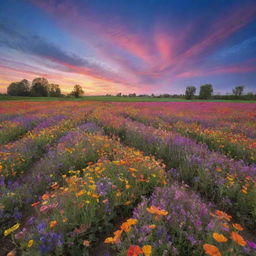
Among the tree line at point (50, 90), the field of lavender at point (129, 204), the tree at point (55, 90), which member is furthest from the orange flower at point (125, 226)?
the tree at point (55, 90)

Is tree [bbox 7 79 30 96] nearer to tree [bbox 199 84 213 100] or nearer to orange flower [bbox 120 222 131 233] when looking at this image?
orange flower [bbox 120 222 131 233]

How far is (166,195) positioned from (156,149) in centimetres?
288

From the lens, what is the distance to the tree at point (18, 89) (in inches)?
2889

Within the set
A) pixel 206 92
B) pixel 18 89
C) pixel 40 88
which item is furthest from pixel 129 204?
pixel 206 92

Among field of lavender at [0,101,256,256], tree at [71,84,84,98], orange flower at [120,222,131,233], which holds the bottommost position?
field of lavender at [0,101,256,256]

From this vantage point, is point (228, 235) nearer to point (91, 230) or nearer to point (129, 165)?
point (91, 230)

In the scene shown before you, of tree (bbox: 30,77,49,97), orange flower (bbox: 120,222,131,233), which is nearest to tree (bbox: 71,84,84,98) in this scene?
tree (bbox: 30,77,49,97)

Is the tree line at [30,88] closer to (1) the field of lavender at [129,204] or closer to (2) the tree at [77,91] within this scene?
(2) the tree at [77,91]

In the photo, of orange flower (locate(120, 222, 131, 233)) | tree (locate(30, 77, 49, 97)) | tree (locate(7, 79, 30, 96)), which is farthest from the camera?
tree (locate(30, 77, 49, 97))

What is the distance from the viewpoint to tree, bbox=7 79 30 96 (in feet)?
241

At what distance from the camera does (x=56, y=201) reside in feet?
7.65

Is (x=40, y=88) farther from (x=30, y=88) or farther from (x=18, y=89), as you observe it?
(x=18, y=89)

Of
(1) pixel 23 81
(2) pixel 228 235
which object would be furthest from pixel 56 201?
(1) pixel 23 81

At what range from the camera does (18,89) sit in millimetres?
73250
